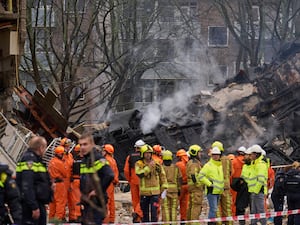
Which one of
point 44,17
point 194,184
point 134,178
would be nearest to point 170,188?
point 194,184

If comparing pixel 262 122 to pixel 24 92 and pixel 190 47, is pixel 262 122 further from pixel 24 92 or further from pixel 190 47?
pixel 190 47

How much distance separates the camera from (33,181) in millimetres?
→ 9914

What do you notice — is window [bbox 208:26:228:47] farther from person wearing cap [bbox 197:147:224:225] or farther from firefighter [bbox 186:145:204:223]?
person wearing cap [bbox 197:147:224:225]

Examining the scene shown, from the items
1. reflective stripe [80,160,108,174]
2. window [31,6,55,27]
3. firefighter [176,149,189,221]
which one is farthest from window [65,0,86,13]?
reflective stripe [80,160,108,174]

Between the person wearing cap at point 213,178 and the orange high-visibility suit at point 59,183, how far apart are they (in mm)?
2687

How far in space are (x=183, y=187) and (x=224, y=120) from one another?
23.1ft

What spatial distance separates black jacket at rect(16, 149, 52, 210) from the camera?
9.78 meters

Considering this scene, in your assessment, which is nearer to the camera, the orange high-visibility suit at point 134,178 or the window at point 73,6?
the orange high-visibility suit at point 134,178

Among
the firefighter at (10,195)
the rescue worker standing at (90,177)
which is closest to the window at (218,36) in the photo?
the rescue worker standing at (90,177)

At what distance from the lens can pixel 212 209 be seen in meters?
13.3

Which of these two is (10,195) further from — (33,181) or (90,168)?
(90,168)

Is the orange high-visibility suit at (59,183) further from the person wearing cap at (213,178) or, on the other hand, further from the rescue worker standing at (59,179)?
the person wearing cap at (213,178)

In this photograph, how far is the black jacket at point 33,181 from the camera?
9.78 m

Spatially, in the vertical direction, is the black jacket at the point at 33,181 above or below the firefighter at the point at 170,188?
above
